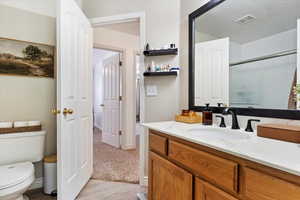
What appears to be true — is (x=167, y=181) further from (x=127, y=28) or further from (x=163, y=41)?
(x=127, y=28)

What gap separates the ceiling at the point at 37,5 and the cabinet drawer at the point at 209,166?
210 centimetres

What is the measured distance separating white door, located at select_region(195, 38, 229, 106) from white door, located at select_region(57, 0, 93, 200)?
129cm

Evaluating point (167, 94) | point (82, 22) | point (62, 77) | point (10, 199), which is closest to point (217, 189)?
point (167, 94)

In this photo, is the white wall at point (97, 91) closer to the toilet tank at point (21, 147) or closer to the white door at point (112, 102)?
the white door at point (112, 102)

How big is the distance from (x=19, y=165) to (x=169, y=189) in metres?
1.42

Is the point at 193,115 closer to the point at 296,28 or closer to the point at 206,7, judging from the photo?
the point at 296,28

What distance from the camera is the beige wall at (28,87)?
5.80ft

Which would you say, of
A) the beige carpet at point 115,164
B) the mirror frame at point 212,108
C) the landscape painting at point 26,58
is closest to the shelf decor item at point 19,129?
the landscape painting at point 26,58

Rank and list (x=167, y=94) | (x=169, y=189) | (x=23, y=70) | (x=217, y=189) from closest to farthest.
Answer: (x=217, y=189) < (x=169, y=189) < (x=23, y=70) < (x=167, y=94)

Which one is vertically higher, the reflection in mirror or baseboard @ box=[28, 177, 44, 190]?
the reflection in mirror

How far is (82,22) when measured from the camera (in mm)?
1938

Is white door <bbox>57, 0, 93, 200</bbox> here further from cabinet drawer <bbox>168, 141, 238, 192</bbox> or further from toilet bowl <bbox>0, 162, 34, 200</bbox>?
cabinet drawer <bbox>168, 141, 238, 192</bbox>

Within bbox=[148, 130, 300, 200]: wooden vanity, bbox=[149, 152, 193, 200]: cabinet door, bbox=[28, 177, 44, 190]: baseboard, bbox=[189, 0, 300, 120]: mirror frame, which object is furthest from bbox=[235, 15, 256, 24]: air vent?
bbox=[28, 177, 44, 190]: baseboard

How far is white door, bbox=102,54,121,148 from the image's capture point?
362 cm
